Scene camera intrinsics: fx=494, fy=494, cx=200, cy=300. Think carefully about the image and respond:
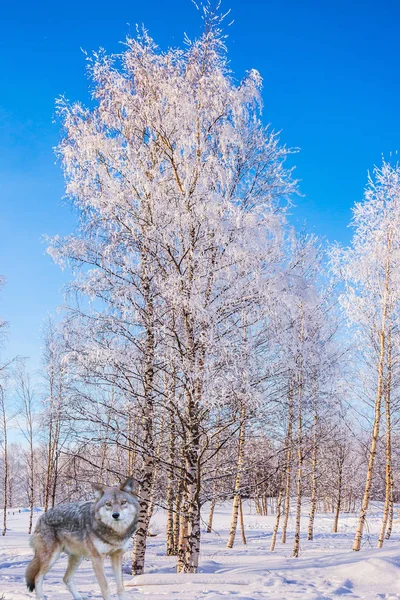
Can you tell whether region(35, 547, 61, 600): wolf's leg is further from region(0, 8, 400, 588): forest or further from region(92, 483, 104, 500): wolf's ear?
region(0, 8, 400, 588): forest

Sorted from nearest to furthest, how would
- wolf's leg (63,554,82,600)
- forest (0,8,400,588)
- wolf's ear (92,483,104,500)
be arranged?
1. wolf's ear (92,483,104,500)
2. wolf's leg (63,554,82,600)
3. forest (0,8,400,588)

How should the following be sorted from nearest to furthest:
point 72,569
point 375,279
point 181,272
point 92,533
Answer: point 92,533, point 72,569, point 181,272, point 375,279

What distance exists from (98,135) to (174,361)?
5.13m

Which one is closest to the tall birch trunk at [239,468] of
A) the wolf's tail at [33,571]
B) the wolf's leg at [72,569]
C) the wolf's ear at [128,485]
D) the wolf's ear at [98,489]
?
the wolf's leg at [72,569]

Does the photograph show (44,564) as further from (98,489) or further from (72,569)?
(98,489)

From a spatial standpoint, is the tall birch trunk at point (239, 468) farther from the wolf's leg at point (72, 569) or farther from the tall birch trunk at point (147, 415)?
the wolf's leg at point (72, 569)

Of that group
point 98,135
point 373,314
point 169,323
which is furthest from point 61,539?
point 373,314

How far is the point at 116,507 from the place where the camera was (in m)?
3.77

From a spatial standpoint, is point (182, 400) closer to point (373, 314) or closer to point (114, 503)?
point (114, 503)

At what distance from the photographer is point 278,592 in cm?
584

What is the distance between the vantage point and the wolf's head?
12.4 ft

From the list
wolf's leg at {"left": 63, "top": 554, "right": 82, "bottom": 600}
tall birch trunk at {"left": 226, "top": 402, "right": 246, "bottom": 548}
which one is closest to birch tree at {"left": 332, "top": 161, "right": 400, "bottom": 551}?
tall birch trunk at {"left": 226, "top": 402, "right": 246, "bottom": 548}

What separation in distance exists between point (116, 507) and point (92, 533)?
15.4 inches

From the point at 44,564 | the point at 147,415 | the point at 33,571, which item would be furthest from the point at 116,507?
the point at 147,415
